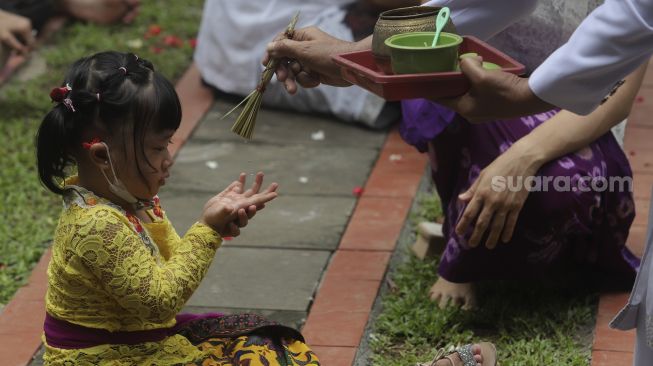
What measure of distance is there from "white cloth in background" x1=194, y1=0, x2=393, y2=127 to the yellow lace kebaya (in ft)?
8.70

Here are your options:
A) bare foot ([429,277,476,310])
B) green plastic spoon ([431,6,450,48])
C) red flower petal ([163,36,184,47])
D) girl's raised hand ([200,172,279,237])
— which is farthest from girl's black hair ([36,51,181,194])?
red flower petal ([163,36,184,47])

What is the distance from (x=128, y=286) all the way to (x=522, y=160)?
4.56 feet

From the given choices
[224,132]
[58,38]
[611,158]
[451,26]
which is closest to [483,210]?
[611,158]

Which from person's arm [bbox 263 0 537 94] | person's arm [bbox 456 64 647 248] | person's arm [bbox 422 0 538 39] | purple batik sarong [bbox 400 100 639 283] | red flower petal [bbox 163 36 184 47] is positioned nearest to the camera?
person's arm [bbox 263 0 537 94]

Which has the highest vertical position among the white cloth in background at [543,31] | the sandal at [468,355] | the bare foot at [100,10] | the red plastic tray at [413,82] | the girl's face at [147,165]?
the red plastic tray at [413,82]

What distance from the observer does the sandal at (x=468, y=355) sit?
335cm

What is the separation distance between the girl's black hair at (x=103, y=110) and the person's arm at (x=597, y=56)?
95 cm

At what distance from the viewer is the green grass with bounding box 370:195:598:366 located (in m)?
3.63

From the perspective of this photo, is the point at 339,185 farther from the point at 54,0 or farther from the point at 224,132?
the point at 54,0

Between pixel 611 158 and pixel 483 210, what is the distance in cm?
52

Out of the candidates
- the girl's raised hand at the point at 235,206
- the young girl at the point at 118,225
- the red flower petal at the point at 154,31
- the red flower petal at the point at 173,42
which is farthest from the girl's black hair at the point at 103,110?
the red flower petal at the point at 154,31

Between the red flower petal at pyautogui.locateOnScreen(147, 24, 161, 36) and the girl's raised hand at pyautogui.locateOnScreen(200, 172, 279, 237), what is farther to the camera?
the red flower petal at pyautogui.locateOnScreen(147, 24, 161, 36)

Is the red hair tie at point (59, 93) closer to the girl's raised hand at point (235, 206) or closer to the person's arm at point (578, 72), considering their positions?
the girl's raised hand at point (235, 206)

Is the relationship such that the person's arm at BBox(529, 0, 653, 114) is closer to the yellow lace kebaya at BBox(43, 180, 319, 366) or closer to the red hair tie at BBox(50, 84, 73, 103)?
→ the yellow lace kebaya at BBox(43, 180, 319, 366)
